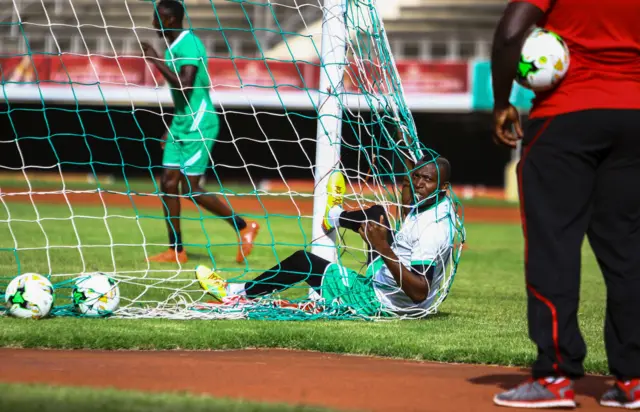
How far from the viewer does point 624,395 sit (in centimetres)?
396

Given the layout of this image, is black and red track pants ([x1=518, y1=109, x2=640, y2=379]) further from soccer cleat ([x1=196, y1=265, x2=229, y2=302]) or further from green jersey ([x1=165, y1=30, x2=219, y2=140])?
green jersey ([x1=165, y1=30, x2=219, y2=140])

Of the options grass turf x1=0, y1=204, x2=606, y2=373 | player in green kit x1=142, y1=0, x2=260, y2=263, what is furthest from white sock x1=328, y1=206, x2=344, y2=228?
player in green kit x1=142, y1=0, x2=260, y2=263

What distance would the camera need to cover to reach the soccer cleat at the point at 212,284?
659 centimetres

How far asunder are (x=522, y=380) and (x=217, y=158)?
2382 cm

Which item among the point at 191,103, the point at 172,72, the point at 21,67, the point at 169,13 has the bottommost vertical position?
the point at 191,103

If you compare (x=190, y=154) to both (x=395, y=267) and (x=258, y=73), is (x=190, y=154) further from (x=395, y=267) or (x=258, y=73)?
(x=258, y=73)

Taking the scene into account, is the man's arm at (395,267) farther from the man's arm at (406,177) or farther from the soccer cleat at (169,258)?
the soccer cleat at (169,258)

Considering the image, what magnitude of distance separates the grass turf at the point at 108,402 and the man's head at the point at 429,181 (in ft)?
9.03

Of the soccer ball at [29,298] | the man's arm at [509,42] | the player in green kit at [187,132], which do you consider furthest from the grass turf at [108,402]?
the player in green kit at [187,132]

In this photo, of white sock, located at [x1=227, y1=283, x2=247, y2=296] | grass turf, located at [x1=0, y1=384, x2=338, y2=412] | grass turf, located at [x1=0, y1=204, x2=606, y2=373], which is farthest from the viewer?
white sock, located at [x1=227, y1=283, x2=247, y2=296]

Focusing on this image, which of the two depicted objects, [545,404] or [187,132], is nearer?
Result: [545,404]

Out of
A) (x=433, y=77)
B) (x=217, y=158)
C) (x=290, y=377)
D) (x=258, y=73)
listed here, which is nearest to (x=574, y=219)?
(x=290, y=377)

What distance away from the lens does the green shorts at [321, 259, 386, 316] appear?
250 inches

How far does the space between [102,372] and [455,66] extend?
2562 centimetres
